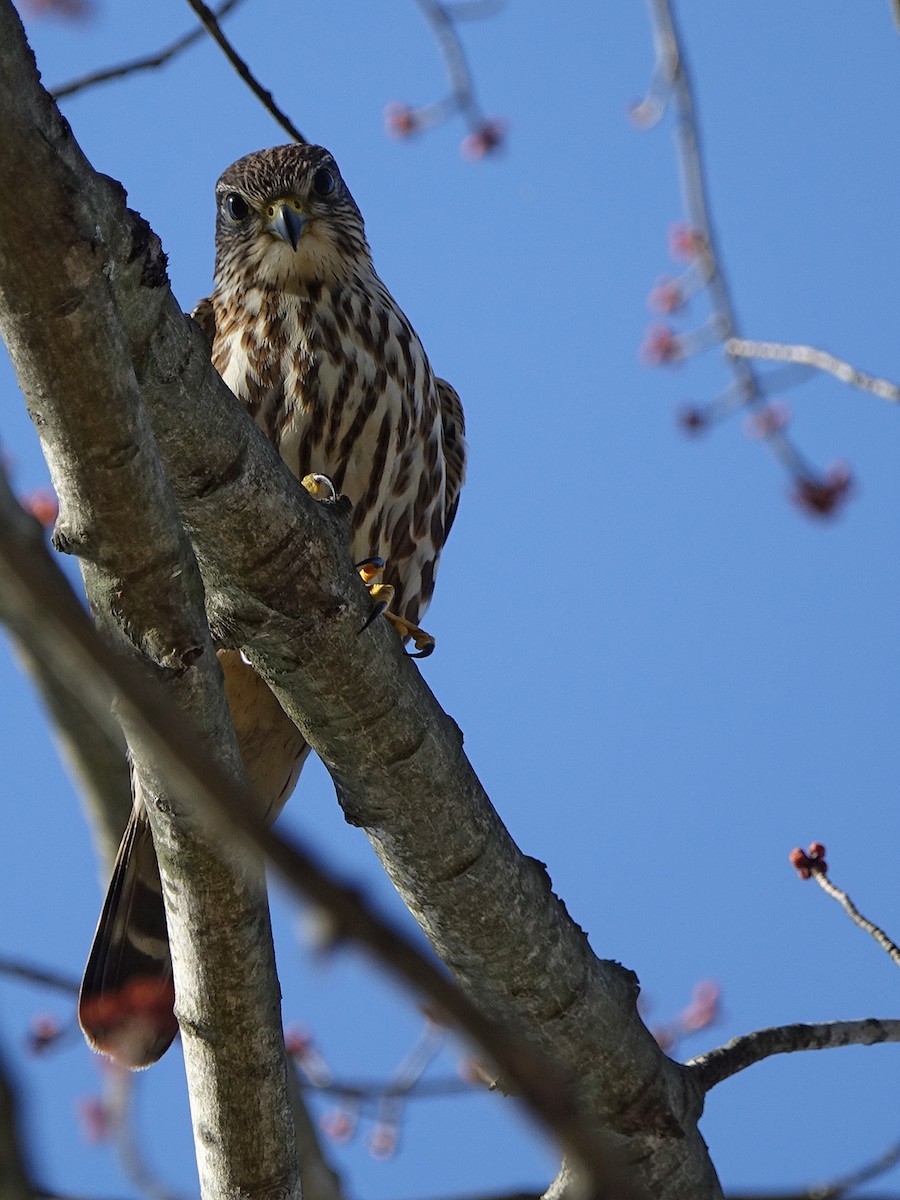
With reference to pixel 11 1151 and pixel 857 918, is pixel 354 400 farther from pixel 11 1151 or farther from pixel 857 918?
pixel 11 1151

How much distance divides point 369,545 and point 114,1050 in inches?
53.5

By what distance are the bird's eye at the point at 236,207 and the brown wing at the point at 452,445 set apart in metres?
0.71

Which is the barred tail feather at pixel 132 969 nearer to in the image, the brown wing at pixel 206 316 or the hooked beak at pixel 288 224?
the brown wing at pixel 206 316

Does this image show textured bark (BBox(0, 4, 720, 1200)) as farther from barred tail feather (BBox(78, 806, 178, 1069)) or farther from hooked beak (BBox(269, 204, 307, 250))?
hooked beak (BBox(269, 204, 307, 250))

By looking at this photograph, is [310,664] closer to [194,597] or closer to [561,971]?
[194,597]

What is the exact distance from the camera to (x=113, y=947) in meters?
2.95

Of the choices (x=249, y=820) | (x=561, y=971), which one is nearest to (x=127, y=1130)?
(x=561, y=971)

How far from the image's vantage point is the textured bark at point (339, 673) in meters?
1.67

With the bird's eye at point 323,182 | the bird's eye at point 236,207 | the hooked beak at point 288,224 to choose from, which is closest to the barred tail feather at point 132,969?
the hooked beak at point 288,224

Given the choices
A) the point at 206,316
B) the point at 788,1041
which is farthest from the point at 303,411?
the point at 788,1041

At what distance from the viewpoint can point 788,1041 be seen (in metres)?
2.60

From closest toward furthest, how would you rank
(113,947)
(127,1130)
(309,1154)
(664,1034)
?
(127,1130), (113,947), (309,1154), (664,1034)

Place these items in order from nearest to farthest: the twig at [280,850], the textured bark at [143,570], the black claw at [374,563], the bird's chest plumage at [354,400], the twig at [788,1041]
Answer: the twig at [280,850] → the textured bark at [143,570] → the twig at [788,1041] → the black claw at [374,563] → the bird's chest plumage at [354,400]

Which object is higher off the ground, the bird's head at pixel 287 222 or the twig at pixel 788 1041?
the bird's head at pixel 287 222
